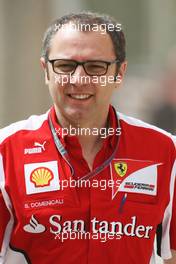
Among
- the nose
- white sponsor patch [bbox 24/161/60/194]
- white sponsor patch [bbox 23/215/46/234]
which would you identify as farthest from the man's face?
white sponsor patch [bbox 23/215/46/234]

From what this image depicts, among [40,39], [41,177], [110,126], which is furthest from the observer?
[40,39]

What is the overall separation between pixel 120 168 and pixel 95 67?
459mm

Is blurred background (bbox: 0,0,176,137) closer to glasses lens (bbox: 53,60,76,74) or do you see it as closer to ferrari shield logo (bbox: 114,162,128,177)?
ferrari shield logo (bbox: 114,162,128,177)

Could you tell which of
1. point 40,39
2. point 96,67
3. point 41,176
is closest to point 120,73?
point 96,67

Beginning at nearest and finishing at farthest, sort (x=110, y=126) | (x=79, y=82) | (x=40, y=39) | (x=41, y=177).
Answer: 1. (x=79, y=82)
2. (x=41, y=177)
3. (x=110, y=126)
4. (x=40, y=39)

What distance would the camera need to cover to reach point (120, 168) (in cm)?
367

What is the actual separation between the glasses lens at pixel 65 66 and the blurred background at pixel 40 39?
182 inches

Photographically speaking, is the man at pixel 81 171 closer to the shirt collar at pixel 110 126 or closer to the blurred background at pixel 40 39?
the shirt collar at pixel 110 126

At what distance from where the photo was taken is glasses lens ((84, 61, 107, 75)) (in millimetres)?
3535

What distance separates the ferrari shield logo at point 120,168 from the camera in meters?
3.67

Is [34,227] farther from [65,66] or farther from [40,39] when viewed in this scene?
[40,39]

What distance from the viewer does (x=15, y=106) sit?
29.5 ft

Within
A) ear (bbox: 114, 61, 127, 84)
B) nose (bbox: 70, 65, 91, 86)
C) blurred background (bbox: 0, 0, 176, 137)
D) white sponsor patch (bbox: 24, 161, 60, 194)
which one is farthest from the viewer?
blurred background (bbox: 0, 0, 176, 137)

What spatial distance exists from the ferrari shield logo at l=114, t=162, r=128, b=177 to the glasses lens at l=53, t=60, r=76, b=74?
0.47m
